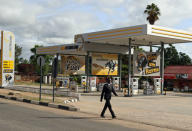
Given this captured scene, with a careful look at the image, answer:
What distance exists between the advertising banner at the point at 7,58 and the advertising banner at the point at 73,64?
24.6ft

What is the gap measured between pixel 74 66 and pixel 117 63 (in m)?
5.69

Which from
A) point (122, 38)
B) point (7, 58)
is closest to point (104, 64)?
point (122, 38)

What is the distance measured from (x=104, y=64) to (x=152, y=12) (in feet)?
60.8

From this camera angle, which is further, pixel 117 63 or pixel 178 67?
pixel 178 67

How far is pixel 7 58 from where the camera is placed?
28.6 meters

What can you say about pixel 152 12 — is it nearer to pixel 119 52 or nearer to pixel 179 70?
pixel 179 70

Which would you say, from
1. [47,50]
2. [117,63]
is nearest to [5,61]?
[47,50]

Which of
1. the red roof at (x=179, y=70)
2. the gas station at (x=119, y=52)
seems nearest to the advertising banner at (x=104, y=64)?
the gas station at (x=119, y=52)

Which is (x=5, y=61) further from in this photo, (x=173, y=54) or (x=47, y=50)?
(x=173, y=54)

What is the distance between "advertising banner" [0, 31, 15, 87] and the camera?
28281 mm

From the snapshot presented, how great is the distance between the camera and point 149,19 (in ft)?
147

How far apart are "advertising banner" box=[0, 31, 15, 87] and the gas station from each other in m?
5.53

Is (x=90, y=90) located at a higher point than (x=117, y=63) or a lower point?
lower

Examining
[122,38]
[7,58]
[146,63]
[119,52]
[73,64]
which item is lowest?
[146,63]
